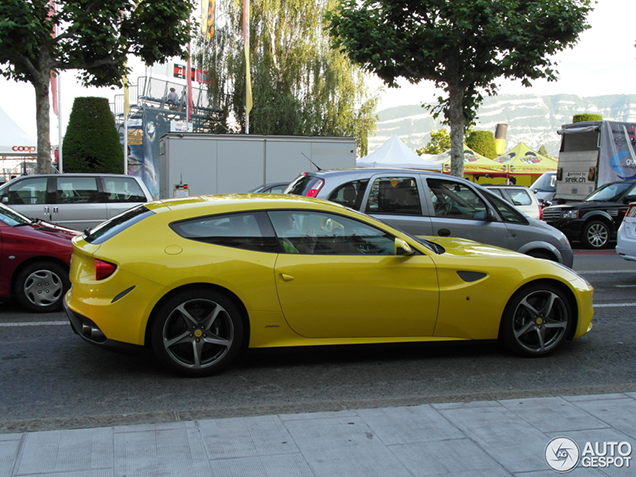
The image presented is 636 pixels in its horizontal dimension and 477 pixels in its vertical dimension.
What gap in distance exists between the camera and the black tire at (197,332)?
4.60m

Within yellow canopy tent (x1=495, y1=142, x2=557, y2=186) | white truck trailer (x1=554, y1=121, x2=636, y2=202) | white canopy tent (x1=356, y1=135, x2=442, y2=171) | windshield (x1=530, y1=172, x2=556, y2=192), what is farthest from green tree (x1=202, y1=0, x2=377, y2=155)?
white truck trailer (x1=554, y1=121, x2=636, y2=202)

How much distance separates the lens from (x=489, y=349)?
5.71 metres

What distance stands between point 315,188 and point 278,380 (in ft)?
10.3

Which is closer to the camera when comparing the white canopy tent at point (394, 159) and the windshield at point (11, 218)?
the windshield at point (11, 218)

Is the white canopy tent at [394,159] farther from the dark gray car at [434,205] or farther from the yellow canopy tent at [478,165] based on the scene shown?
the dark gray car at [434,205]

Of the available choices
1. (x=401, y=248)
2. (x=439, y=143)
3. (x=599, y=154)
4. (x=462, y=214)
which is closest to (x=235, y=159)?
(x=462, y=214)

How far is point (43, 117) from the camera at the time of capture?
15977 mm

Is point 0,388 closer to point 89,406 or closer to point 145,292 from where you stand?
point 89,406

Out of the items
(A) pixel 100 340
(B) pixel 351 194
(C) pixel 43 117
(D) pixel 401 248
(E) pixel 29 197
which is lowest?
(A) pixel 100 340

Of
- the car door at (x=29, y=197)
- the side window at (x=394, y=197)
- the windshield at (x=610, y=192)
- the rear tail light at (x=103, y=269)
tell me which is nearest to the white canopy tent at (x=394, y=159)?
the windshield at (x=610, y=192)

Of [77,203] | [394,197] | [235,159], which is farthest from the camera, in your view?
[235,159]

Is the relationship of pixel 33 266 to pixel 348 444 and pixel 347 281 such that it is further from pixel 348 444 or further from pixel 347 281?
pixel 348 444

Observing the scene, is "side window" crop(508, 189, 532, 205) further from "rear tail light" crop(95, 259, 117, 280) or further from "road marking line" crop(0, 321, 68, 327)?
"rear tail light" crop(95, 259, 117, 280)

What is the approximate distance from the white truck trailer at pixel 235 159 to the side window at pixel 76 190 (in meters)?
5.06
